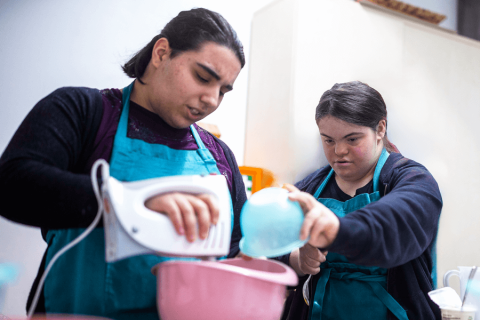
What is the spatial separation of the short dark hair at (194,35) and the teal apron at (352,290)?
2.14 feet

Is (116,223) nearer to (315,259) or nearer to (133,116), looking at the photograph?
(133,116)

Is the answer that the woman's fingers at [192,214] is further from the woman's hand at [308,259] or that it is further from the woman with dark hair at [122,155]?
the woman's hand at [308,259]

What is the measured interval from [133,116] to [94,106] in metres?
0.10

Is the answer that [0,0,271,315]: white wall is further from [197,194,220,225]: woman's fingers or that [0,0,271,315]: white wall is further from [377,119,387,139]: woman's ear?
[197,194,220,225]: woman's fingers

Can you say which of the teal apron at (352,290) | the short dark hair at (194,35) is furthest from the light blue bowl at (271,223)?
the teal apron at (352,290)

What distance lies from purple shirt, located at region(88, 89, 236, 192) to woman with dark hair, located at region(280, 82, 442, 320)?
1.01 feet

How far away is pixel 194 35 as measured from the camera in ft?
3.14

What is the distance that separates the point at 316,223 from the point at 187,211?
0.88 ft

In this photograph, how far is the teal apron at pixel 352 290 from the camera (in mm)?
1239

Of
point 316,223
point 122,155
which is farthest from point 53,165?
point 316,223

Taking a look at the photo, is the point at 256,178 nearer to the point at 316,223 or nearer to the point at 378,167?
the point at 378,167

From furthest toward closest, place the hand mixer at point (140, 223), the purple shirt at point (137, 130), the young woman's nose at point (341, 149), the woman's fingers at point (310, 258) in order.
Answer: the young woman's nose at point (341, 149) → the woman's fingers at point (310, 258) → the purple shirt at point (137, 130) → the hand mixer at point (140, 223)

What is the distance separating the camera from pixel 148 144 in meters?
0.95

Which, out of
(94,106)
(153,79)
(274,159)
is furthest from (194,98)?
(274,159)
